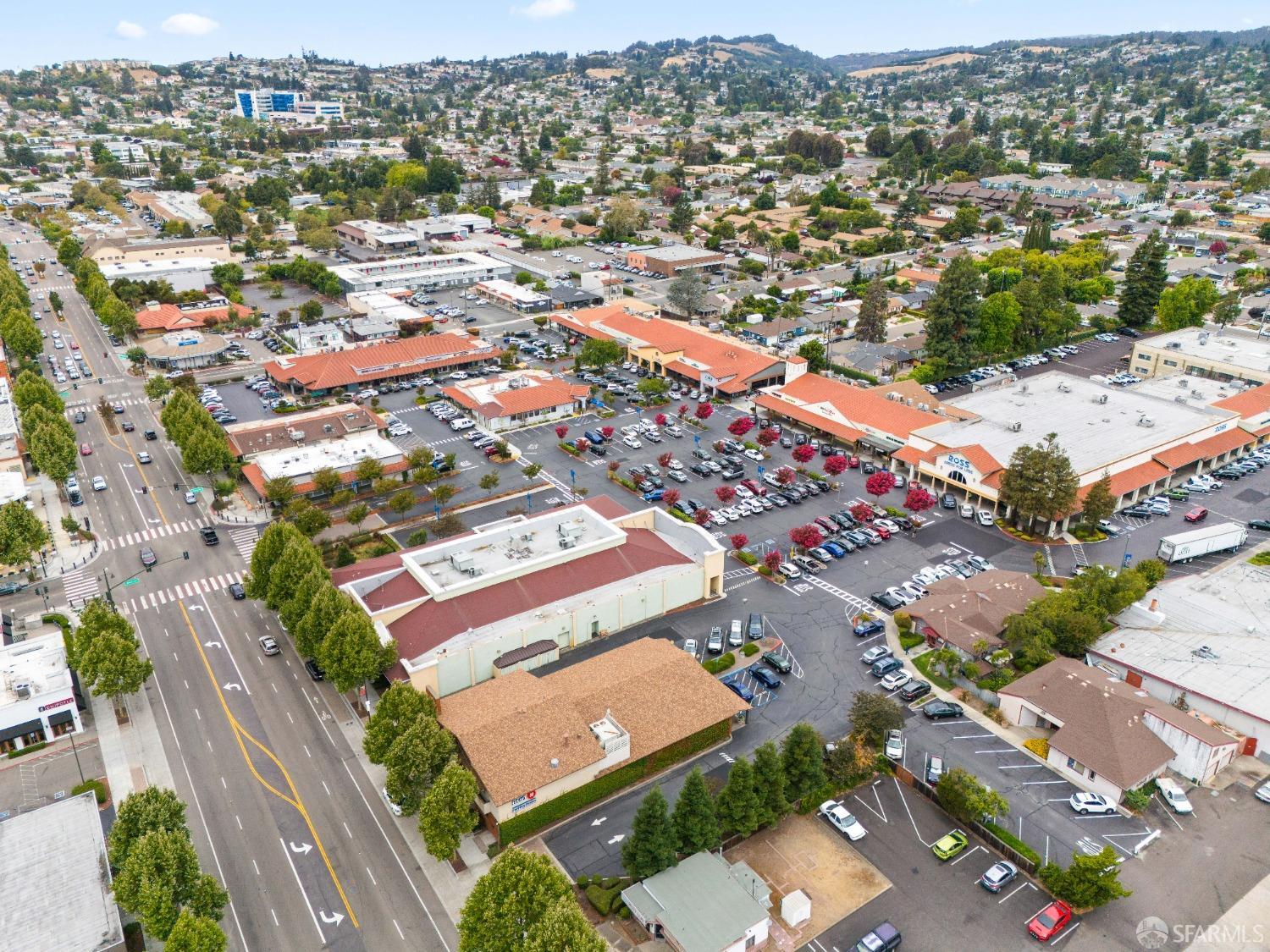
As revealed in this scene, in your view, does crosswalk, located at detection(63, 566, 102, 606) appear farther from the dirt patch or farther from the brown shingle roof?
the dirt patch

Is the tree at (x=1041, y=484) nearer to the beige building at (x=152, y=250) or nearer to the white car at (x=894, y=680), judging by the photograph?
the white car at (x=894, y=680)

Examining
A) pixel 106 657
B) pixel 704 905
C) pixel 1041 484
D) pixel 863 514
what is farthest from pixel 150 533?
pixel 1041 484

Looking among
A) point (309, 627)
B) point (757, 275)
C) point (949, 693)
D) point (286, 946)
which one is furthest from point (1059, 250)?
point (286, 946)

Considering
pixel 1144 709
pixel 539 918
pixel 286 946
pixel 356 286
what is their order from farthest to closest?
pixel 356 286 → pixel 1144 709 → pixel 286 946 → pixel 539 918

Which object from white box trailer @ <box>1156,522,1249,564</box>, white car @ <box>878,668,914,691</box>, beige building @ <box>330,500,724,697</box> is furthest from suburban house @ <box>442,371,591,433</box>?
white box trailer @ <box>1156,522,1249,564</box>

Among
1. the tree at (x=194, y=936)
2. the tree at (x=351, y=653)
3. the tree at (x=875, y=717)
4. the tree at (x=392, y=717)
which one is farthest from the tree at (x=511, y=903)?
the tree at (x=875, y=717)

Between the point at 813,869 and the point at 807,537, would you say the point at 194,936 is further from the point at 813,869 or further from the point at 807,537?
the point at 807,537

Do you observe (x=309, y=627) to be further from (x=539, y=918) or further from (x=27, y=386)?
(x=27, y=386)
